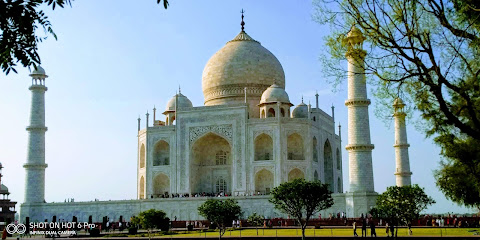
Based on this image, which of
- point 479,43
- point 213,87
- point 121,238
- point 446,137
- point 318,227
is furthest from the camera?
point 213,87

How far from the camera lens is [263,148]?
32.0m

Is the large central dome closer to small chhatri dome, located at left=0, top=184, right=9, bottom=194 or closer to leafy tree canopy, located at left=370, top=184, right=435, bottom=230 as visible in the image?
small chhatri dome, located at left=0, top=184, right=9, bottom=194

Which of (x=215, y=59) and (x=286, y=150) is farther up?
(x=215, y=59)

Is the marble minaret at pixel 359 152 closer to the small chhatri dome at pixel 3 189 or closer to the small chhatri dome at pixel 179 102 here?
the small chhatri dome at pixel 179 102

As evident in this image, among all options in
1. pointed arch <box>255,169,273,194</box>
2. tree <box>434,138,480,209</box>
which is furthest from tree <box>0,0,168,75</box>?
pointed arch <box>255,169,273,194</box>

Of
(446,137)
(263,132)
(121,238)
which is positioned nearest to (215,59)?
(263,132)

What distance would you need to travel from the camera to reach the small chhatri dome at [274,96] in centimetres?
3169

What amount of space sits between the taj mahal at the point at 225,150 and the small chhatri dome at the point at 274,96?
6cm

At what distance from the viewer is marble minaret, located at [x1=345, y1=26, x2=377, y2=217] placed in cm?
2530

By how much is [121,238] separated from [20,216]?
540 inches

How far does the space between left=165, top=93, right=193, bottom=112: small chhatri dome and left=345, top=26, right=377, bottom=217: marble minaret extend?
10.8 meters

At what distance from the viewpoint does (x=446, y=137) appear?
10.5 m

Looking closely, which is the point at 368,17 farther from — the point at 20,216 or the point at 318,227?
the point at 20,216

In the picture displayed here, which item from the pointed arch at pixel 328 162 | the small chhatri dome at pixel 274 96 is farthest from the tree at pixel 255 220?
the pointed arch at pixel 328 162
